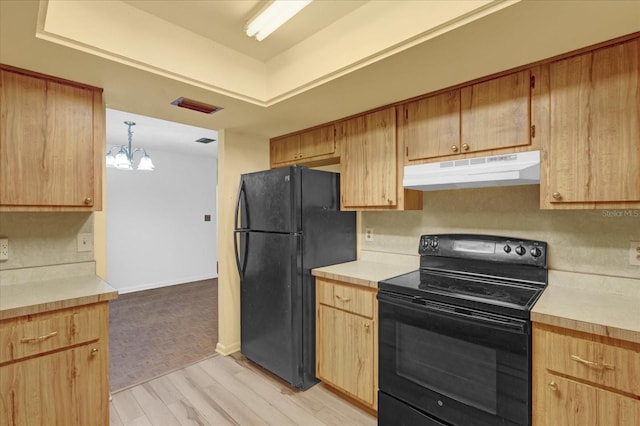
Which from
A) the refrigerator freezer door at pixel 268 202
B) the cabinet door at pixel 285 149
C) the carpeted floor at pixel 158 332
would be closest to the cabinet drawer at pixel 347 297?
the refrigerator freezer door at pixel 268 202

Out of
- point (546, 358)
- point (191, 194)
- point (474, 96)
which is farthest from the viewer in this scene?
point (191, 194)

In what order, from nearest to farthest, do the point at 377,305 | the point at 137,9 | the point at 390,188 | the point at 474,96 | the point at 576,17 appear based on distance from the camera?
the point at 576,17 → the point at 137,9 → the point at 474,96 → the point at 377,305 → the point at 390,188

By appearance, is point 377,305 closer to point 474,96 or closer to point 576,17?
point 474,96

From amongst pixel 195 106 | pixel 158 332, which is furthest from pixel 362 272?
pixel 158 332

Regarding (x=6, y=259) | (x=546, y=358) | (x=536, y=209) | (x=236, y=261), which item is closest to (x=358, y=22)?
(x=536, y=209)

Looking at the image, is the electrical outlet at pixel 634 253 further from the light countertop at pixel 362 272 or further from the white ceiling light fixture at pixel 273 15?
the white ceiling light fixture at pixel 273 15

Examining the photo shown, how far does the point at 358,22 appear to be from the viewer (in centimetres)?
166

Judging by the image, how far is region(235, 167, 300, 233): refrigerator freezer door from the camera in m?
2.27

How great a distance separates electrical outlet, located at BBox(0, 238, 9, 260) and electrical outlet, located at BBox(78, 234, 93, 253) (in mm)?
341

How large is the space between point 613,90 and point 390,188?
3.96 ft

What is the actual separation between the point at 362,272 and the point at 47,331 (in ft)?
5.78

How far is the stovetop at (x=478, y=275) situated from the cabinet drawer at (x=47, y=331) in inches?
63.3

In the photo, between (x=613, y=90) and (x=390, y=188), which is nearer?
(x=613, y=90)

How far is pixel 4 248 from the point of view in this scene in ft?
6.09
